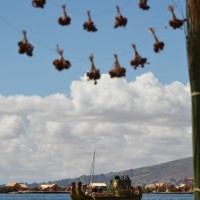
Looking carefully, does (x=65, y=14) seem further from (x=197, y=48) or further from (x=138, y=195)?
(x=138, y=195)

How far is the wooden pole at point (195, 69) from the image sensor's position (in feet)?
31.2

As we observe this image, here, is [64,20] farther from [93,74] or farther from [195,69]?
[195,69]

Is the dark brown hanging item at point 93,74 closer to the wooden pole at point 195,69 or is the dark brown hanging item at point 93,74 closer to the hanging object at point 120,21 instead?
the hanging object at point 120,21

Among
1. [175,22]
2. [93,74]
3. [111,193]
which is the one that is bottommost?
[93,74]

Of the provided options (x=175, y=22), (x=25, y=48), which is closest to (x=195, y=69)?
(x=175, y=22)

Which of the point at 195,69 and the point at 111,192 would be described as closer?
the point at 195,69

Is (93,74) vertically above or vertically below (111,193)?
below

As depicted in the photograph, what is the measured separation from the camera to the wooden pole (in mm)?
9500

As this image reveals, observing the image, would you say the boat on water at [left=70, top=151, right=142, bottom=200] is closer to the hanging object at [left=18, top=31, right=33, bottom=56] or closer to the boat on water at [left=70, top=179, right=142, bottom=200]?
the boat on water at [left=70, top=179, right=142, bottom=200]

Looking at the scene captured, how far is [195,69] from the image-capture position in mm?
9523

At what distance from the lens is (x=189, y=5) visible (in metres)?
9.59

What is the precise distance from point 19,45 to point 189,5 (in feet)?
9.18

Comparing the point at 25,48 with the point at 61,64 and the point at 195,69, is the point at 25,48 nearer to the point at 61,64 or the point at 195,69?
the point at 61,64

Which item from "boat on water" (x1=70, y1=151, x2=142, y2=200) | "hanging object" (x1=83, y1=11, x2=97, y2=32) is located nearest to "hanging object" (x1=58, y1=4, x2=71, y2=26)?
"hanging object" (x1=83, y1=11, x2=97, y2=32)
